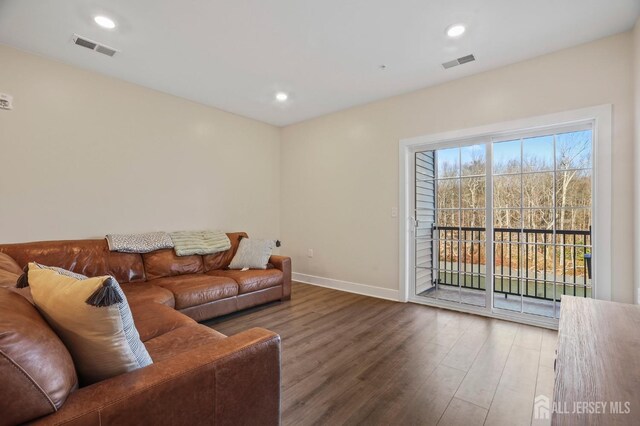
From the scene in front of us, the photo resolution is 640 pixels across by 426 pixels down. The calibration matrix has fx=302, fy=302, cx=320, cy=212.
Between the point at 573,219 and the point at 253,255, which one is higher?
the point at 573,219

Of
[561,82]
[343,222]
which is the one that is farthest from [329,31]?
[343,222]

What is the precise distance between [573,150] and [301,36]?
275 centimetres

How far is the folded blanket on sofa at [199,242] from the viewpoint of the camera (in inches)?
138

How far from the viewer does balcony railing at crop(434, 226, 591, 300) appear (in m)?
3.03

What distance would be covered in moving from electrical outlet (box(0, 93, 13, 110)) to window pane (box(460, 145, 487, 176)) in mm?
4564

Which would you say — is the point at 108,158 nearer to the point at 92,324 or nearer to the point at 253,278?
the point at 253,278

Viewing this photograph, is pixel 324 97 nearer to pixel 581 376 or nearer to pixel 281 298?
pixel 281 298

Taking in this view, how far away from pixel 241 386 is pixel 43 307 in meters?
0.74

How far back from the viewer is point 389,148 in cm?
396

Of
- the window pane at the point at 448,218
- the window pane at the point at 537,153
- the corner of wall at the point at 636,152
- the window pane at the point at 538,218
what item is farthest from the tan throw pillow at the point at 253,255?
the corner of wall at the point at 636,152

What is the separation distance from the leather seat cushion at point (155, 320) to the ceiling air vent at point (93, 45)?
233cm

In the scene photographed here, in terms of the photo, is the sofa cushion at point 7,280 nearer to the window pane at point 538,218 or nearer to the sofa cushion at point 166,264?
the sofa cushion at point 166,264

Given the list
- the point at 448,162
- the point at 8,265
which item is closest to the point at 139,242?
the point at 8,265

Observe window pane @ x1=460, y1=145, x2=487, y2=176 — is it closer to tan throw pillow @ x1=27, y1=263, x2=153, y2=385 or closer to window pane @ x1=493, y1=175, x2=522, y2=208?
window pane @ x1=493, y1=175, x2=522, y2=208
